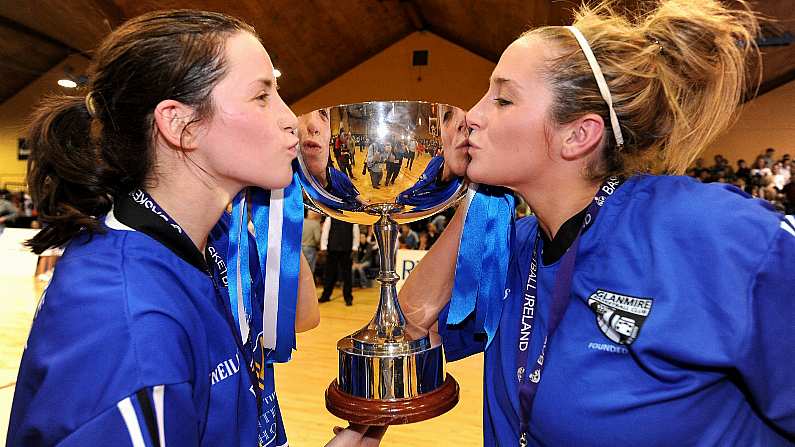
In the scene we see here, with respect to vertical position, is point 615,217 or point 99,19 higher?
point 99,19

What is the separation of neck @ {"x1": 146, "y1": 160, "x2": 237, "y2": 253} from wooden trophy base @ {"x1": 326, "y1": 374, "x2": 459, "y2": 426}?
1.25ft

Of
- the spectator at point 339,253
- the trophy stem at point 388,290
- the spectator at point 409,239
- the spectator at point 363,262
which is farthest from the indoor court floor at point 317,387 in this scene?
the spectator at point 363,262

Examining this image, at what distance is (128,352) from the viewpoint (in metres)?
0.66

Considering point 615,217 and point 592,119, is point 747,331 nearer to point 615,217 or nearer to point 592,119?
point 615,217

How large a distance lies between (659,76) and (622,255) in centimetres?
32

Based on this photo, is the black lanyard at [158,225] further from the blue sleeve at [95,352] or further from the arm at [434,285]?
the arm at [434,285]

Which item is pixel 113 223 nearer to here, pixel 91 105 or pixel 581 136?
pixel 91 105

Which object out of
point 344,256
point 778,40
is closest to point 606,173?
point 344,256

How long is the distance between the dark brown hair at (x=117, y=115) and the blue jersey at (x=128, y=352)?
0.07m

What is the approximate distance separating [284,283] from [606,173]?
63 cm

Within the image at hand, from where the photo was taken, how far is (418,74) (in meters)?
14.3

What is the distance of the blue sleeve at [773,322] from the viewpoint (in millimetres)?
784

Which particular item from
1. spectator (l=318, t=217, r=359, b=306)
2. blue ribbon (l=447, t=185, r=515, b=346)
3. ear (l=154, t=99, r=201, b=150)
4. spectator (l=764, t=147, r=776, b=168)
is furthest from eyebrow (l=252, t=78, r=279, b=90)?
spectator (l=764, t=147, r=776, b=168)

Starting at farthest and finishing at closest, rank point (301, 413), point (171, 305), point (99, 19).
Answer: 1. point (99, 19)
2. point (301, 413)
3. point (171, 305)
